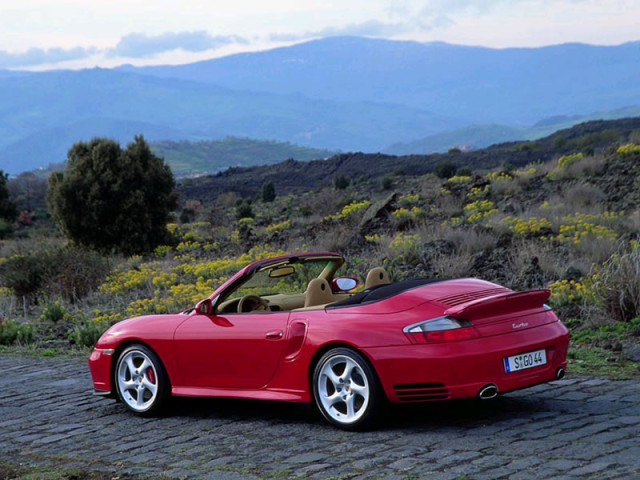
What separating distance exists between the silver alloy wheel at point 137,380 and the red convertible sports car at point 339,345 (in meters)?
0.01

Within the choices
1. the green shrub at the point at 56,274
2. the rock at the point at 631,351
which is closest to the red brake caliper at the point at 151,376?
the rock at the point at 631,351

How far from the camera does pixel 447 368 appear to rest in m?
6.36

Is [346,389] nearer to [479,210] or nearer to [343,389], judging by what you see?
[343,389]

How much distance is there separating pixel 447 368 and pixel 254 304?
81.2 inches

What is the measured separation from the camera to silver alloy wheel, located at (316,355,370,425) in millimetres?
6652

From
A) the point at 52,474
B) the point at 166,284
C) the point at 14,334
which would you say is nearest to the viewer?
the point at 52,474

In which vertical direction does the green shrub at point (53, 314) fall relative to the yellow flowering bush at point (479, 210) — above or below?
below

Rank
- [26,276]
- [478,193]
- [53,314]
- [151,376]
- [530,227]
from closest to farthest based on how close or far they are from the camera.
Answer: [151,376]
[53,314]
[530,227]
[26,276]
[478,193]

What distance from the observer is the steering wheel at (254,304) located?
7.80 m

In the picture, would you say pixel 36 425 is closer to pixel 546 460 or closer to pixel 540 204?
pixel 546 460

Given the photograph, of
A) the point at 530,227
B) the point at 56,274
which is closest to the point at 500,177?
the point at 530,227

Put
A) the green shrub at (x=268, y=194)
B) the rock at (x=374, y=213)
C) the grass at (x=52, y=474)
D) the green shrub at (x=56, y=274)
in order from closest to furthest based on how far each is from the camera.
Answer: the grass at (x=52, y=474)
the green shrub at (x=56, y=274)
the rock at (x=374, y=213)
the green shrub at (x=268, y=194)

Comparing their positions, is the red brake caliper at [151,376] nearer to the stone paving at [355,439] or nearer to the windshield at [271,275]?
the stone paving at [355,439]

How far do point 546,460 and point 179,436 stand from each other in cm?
291
